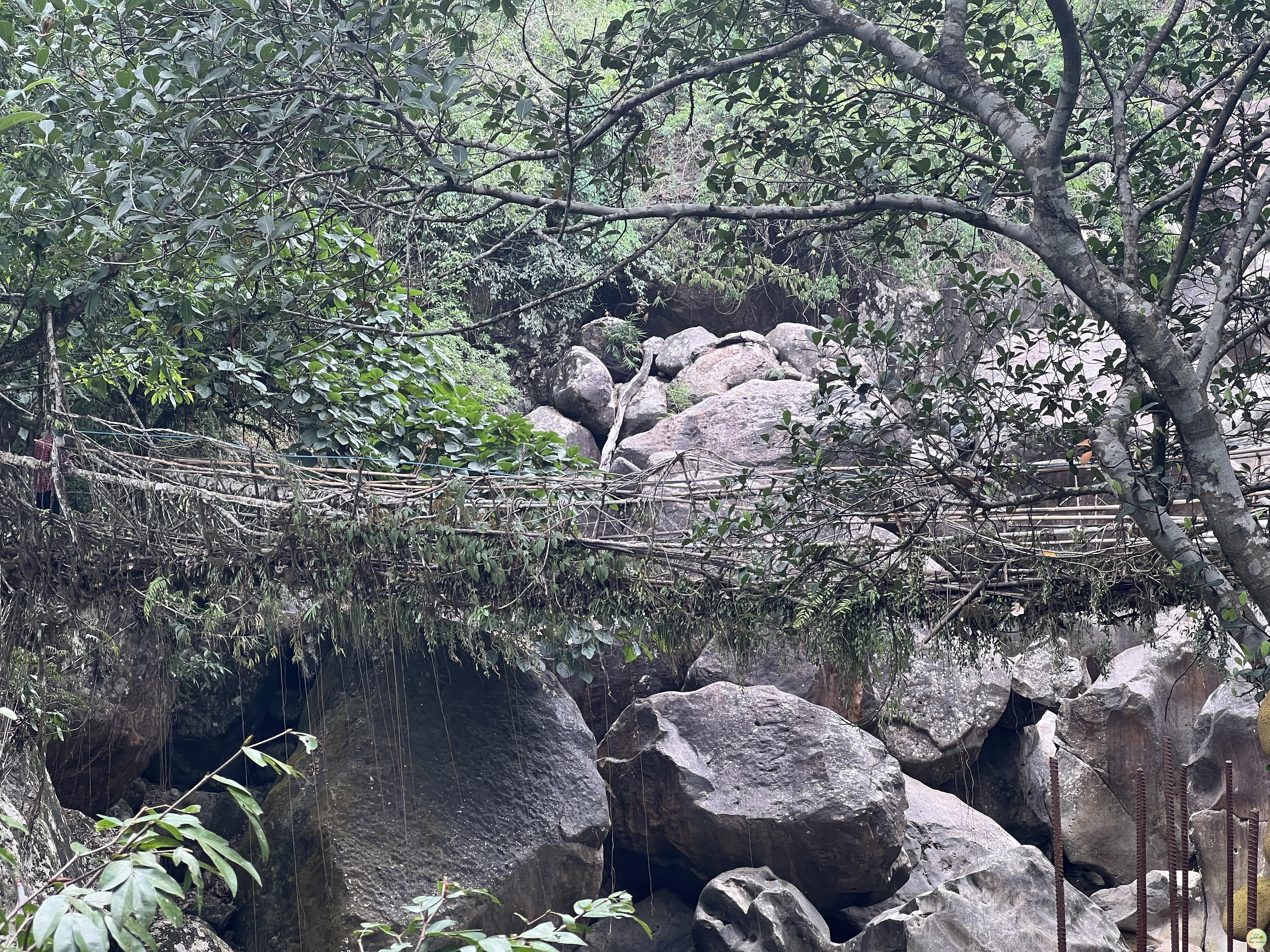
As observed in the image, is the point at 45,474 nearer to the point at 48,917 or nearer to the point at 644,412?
the point at 48,917

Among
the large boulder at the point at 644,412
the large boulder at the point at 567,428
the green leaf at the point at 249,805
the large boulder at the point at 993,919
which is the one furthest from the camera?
the large boulder at the point at 644,412

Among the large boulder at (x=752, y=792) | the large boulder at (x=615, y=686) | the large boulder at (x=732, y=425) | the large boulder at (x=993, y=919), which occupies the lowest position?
the large boulder at (x=993, y=919)

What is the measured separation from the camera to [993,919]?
5.93 metres

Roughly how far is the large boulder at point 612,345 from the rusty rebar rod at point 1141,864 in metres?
9.14

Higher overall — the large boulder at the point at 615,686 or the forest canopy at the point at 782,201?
the forest canopy at the point at 782,201

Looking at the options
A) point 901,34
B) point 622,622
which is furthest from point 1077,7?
point 622,622

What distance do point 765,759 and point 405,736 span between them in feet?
7.90

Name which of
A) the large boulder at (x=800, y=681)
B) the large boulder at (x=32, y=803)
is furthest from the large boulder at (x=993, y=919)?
the large boulder at (x=32, y=803)

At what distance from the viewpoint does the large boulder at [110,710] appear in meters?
5.84

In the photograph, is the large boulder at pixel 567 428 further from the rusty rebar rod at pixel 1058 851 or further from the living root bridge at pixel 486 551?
the rusty rebar rod at pixel 1058 851

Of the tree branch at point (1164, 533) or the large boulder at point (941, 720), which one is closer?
the tree branch at point (1164, 533)

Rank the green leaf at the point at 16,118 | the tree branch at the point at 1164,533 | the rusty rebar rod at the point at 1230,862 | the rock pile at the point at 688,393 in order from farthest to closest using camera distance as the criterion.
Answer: the rock pile at the point at 688,393, the rusty rebar rod at the point at 1230,862, the tree branch at the point at 1164,533, the green leaf at the point at 16,118

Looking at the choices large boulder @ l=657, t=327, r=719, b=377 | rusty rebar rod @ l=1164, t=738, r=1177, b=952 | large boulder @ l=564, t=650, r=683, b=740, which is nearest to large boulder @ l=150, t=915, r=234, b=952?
large boulder @ l=564, t=650, r=683, b=740

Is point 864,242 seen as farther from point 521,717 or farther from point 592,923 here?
point 592,923
